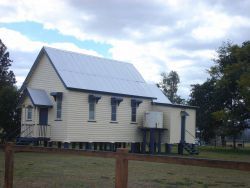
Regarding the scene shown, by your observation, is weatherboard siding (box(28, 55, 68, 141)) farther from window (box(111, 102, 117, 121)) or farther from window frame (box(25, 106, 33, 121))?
window (box(111, 102, 117, 121))

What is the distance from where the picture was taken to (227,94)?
6012 cm

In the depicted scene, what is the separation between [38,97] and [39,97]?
9 cm

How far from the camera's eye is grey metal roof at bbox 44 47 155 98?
34.9m

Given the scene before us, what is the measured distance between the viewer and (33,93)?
3481 centimetres

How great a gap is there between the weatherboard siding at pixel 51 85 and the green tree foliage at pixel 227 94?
19.4 metres

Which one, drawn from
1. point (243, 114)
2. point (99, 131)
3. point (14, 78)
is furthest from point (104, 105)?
point (243, 114)

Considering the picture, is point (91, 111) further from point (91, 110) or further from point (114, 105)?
point (114, 105)

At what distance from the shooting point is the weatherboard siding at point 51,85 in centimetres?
→ 3334

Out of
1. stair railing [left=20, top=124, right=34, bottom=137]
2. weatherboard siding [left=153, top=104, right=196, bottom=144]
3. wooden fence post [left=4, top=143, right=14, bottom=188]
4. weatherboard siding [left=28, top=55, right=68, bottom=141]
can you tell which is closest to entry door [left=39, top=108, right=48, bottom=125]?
weatherboard siding [left=28, top=55, right=68, bottom=141]

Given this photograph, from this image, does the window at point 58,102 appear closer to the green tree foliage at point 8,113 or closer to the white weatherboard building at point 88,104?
the white weatherboard building at point 88,104

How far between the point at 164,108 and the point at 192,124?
3800 mm

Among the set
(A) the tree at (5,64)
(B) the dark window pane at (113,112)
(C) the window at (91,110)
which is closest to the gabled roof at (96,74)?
(C) the window at (91,110)

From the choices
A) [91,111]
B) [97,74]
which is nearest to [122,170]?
[91,111]

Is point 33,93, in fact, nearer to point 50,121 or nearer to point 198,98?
point 50,121
